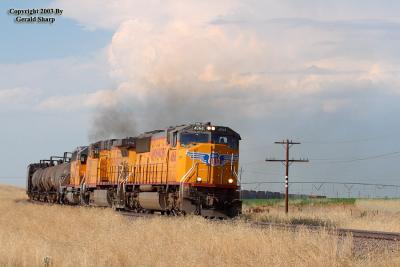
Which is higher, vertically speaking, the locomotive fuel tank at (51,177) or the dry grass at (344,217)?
the locomotive fuel tank at (51,177)

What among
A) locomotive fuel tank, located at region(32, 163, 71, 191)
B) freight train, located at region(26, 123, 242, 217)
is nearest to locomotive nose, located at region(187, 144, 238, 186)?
freight train, located at region(26, 123, 242, 217)

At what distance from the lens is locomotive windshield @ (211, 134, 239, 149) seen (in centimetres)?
2492

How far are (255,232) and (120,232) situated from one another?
4621 mm

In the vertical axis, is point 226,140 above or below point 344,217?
above

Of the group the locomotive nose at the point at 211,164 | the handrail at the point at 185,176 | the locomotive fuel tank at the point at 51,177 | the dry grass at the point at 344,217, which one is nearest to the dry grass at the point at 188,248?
the handrail at the point at 185,176

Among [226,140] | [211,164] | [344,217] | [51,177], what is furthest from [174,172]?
[51,177]

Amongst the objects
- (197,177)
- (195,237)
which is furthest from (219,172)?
(195,237)

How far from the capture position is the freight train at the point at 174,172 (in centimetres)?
2438

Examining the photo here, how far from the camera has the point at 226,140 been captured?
82.8 feet

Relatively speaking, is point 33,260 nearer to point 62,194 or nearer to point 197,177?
point 197,177

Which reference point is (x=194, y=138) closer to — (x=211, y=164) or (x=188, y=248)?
(x=211, y=164)

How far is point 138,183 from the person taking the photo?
95.5 ft

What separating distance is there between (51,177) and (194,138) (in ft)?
84.1

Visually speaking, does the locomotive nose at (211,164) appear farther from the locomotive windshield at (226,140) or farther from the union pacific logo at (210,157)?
the locomotive windshield at (226,140)
